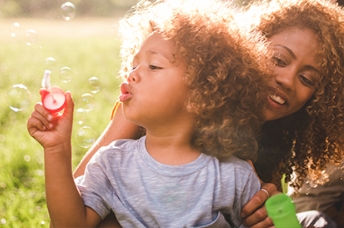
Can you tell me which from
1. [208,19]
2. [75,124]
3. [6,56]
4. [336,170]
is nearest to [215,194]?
[208,19]

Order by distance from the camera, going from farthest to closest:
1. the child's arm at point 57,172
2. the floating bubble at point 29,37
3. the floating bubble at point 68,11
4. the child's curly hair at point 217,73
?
the floating bubble at point 68,11 < the floating bubble at point 29,37 < the child's curly hair at point 217,73 < the child's arm at point 57,172

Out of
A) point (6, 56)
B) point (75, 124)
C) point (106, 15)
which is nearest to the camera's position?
point (75, 124)

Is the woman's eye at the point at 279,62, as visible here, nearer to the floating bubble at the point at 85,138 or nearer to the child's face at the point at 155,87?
the child's face at the point at 155,87

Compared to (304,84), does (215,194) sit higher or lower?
lower

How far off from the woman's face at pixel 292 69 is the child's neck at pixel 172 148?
0.38 meters

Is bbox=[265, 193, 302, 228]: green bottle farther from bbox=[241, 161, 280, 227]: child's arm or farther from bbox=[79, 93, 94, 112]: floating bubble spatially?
bbox=[79, 93, 94, 112]: floating bubble

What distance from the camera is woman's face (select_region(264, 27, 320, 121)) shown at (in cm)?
207

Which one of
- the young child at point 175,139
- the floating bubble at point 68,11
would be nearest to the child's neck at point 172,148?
the young child at point 175,139

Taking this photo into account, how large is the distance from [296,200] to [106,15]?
41.5ft

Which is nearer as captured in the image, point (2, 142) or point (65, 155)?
point (65, 155)

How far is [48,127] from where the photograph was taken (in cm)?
168

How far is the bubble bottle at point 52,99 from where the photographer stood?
168 cm

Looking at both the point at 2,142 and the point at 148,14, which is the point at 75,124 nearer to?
the point at 2,142

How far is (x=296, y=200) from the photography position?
2.69 meters
